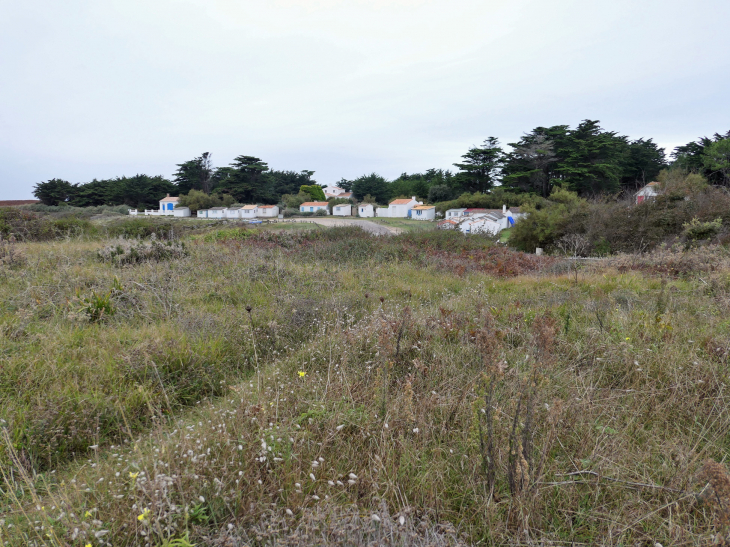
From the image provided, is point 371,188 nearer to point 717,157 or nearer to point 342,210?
point 342,210

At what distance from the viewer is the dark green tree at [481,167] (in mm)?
50588

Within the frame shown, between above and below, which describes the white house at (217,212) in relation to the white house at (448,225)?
above

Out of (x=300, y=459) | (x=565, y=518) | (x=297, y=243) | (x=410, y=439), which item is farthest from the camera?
(x=297, y=243)

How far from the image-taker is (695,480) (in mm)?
1975

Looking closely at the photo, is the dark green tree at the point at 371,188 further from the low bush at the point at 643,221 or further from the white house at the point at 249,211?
the low bush at the point at 643,221

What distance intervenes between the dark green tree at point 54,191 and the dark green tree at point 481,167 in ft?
172

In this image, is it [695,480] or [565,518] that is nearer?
[565,518]

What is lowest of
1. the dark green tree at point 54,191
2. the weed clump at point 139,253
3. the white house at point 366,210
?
the weed clump at point 139,253

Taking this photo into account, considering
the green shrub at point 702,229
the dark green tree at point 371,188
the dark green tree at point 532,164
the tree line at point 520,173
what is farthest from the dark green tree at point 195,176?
the green shrub at point 702,229

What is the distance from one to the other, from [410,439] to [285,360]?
1.86 metres

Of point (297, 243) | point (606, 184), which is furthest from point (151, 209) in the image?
point (606, 184)

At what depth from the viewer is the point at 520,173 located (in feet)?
148

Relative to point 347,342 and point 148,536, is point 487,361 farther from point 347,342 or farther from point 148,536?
point 347,342

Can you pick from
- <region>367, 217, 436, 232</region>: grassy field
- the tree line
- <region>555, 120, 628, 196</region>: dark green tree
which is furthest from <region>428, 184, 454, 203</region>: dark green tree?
<region>367, 217, 436, 232</region>: grassy field
